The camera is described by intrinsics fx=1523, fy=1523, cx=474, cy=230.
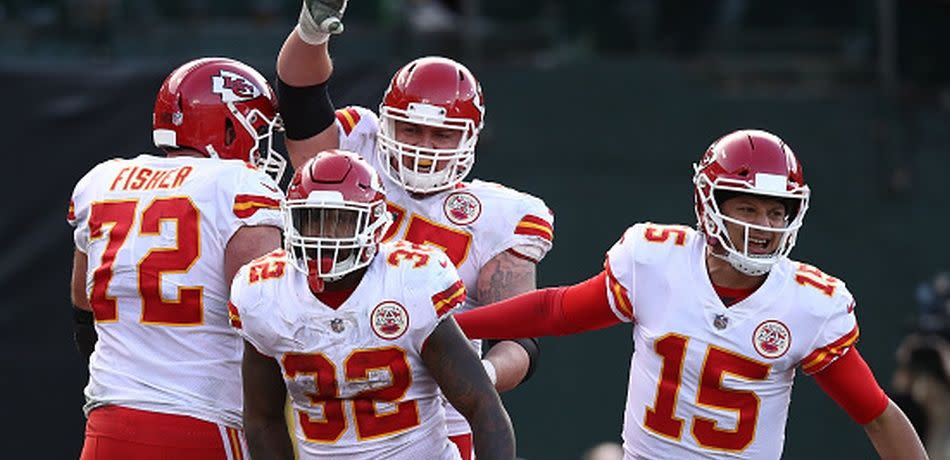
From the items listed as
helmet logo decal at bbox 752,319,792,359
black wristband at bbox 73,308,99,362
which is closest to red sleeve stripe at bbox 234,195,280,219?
black wristband at bbox 73,308,99,362


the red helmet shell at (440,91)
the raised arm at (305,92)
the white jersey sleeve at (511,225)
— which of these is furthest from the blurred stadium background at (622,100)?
the white jersey sleeve at (511,225)

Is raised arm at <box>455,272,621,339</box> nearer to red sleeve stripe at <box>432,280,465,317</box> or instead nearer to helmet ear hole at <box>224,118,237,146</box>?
red sleeve stripe at <box>432,280,465,317</box>

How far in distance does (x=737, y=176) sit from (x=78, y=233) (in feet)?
5.42

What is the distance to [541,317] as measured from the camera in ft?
12.5

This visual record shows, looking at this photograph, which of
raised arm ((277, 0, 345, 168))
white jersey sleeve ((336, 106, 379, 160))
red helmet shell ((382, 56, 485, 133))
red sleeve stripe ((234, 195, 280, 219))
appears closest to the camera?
red sleeve stripe ((234, 195, 280, 219))

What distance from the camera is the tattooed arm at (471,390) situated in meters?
3.39

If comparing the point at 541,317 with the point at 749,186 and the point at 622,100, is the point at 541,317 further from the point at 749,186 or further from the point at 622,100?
the point at 622,100

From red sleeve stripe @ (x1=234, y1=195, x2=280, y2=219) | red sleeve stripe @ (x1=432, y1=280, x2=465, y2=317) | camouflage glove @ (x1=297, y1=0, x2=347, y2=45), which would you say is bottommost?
red sleeve stripe @ (x1=432, y1=280, x2=465, y2=317)

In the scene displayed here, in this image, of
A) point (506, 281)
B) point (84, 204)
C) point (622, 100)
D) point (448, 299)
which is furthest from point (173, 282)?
point (622, 100)

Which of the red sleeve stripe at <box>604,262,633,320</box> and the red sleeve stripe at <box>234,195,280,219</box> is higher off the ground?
the red sleeve stripe at <box>234,195,280,219</box>

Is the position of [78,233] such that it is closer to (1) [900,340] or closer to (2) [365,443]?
(2) [365,443]

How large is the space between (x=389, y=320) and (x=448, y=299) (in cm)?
14

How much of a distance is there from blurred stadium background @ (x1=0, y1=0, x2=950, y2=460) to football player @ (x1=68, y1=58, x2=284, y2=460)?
4.08 meters

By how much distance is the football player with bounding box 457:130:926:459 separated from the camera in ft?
11.9
